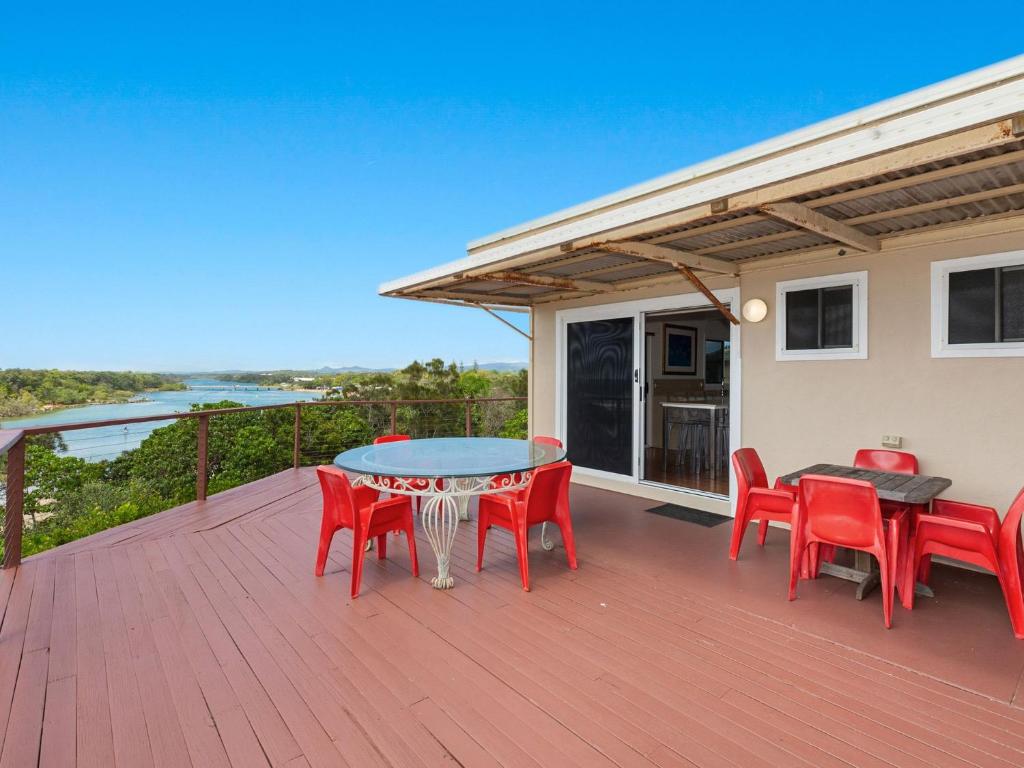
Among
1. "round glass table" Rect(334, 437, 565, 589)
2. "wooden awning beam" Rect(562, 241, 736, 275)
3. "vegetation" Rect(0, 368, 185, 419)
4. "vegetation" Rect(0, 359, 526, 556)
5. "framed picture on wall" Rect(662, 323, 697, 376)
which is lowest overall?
"vegetation" Rect(0, 359, 526, 556)

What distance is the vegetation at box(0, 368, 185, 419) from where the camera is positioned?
11.9 meters

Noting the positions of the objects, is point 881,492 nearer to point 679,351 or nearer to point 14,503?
point 14,503

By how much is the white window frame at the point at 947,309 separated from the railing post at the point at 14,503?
609 centimetres

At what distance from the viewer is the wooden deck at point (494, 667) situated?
1.78 meters

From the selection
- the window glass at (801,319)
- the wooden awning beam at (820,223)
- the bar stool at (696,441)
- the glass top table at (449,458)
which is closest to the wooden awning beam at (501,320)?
the bar stool at (696,441)

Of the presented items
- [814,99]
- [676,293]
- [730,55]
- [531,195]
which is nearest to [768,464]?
[676,293]

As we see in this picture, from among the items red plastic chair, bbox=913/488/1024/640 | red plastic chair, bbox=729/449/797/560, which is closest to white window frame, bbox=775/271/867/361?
red plastic chair, bbox=729/449/797/560

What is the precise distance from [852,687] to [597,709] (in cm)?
105

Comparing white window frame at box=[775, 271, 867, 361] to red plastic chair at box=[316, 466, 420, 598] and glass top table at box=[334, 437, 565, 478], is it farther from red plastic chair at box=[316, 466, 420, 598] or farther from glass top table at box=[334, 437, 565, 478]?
red plastic chair at box=[316, 466, 420, 598]

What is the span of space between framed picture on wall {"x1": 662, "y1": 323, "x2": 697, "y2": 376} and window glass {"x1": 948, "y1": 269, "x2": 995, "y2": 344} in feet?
14.8

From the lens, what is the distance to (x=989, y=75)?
8.93 ft

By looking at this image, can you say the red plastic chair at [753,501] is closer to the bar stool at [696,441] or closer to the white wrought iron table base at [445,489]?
the white wrought iron table base at [445,489]

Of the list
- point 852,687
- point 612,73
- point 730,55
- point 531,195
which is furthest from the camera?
point 531,195

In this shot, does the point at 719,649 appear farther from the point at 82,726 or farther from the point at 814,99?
the point at 814,99
